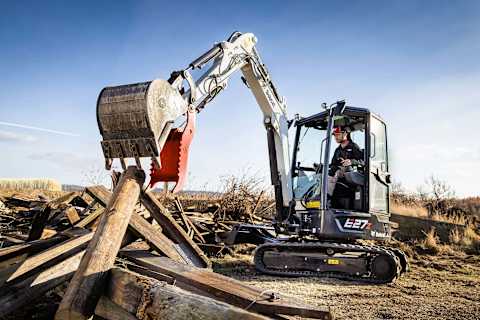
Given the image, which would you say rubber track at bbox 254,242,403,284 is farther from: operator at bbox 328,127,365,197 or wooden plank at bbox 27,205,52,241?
wooden plank at bbox 27,205,52,241

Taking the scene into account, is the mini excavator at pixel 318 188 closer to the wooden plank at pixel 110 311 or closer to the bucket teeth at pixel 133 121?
the bucket teeth at pixel 133 121

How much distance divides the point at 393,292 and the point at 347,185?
2158 mm

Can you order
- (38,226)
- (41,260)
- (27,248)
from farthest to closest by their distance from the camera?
(38,226) → (27,248) → (41,260)

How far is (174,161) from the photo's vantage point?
3.56 meters

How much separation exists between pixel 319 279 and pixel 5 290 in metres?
5.24

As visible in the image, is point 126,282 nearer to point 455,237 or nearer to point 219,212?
point 219,212

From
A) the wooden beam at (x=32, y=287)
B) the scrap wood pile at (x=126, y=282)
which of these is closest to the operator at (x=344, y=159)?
the scrap wood pile at (x=126, y=282)

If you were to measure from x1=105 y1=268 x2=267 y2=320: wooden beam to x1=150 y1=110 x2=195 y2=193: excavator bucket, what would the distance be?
114cm

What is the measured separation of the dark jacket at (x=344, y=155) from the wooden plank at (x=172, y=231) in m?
4.12

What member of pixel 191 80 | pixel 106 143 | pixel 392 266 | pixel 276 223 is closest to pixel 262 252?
pixel 276 223

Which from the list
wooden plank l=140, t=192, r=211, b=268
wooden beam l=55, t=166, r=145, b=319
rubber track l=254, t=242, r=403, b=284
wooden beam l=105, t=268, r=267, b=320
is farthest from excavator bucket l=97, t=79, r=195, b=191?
rubber track l=254, t=242, r=403, b=284

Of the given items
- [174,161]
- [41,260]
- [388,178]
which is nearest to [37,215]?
[41,260]

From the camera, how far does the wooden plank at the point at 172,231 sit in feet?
13.4

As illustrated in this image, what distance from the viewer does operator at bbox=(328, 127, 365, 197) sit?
24.3 feet
